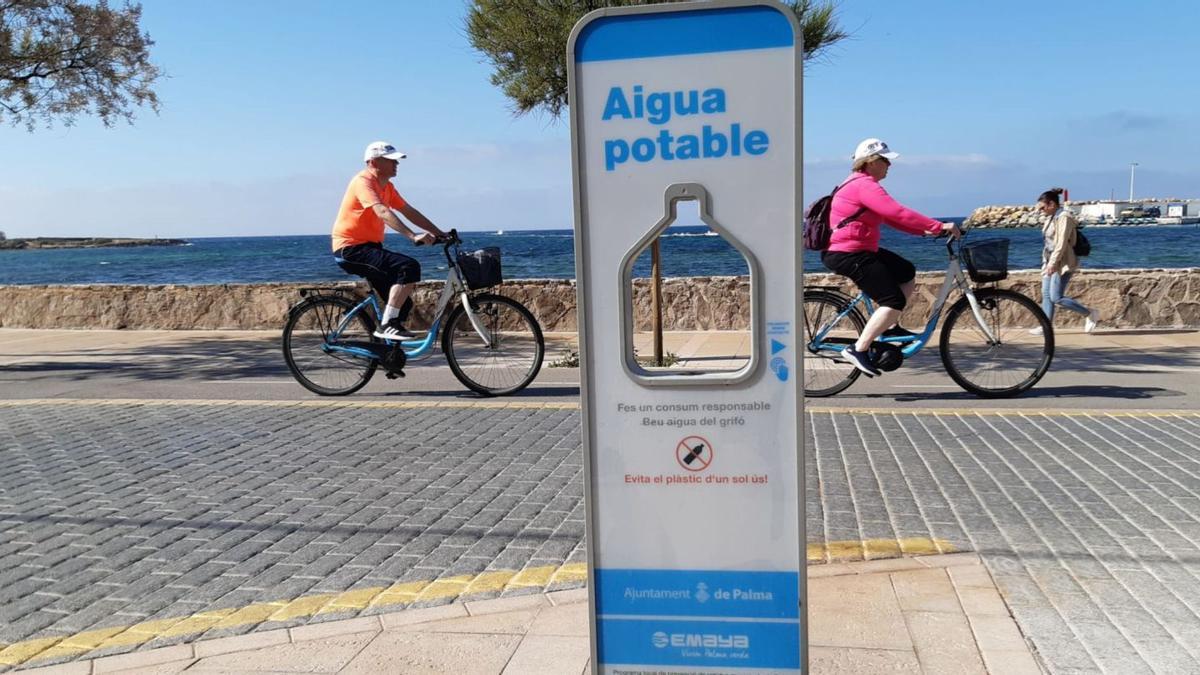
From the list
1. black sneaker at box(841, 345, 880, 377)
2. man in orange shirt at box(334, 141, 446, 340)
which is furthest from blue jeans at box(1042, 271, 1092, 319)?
man in orange shirt at box(334, 141, 446, 340)

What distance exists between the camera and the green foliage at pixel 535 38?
1020 cm

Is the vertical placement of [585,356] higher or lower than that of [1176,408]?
higher

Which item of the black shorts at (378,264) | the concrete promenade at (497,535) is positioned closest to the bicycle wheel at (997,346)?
the concrete promenade at (497,535)

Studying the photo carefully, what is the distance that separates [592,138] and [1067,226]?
34.1 ft

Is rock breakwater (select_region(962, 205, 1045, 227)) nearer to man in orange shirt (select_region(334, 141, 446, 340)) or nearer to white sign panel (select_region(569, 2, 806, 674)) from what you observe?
man in orange shirt (select_region(334, 141, 446, 340))

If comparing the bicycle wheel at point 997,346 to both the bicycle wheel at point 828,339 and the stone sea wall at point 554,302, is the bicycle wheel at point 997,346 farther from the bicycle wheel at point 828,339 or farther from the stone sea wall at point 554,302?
the stone sea wall at point 554,302

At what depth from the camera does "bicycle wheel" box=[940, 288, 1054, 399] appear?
7.57 metres

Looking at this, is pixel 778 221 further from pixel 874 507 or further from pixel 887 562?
pixel 874 507

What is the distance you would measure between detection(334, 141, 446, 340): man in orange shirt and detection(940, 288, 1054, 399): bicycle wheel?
4103 mm

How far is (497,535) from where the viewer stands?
15.0 ft

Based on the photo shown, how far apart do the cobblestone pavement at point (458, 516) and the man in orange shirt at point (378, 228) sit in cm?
119

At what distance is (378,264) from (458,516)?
359 cm

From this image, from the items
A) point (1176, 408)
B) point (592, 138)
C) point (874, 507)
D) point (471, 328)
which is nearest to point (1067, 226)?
point (1176, 408)

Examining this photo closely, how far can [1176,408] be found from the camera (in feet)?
23.9
